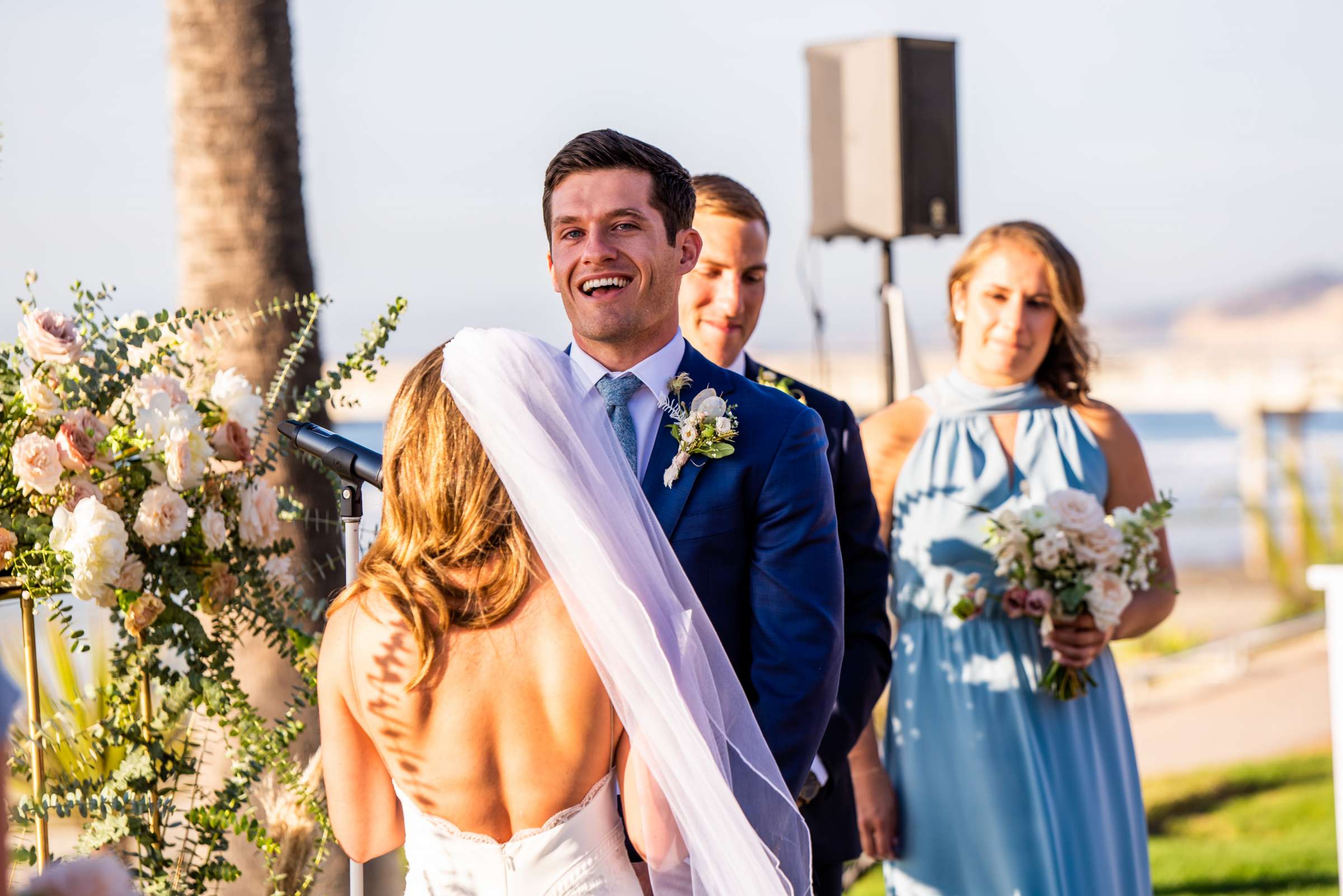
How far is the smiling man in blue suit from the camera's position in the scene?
8.00 ft

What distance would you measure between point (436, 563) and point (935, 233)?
4.67m

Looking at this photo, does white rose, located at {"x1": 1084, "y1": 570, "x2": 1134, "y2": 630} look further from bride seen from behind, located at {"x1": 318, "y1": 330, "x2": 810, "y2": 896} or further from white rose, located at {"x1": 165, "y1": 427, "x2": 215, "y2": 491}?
white rose, located at {"x1": 165, "y1": 427, "x2": 215, "y2": 491}

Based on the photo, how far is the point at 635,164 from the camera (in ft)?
8.27

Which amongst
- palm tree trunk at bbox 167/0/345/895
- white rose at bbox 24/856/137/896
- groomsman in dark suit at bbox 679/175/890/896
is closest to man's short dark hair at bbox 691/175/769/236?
groomsman in dark suit at bbox 679/175/890/896

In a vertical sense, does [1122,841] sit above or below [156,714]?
below

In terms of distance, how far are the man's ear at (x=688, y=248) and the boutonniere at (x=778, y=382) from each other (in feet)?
2.02

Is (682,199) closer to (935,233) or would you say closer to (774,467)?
(774,467)

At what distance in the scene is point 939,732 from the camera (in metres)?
3.75

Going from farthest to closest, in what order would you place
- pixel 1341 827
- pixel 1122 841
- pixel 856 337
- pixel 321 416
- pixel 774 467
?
pixel 856 337 < pixel 321 416 < pixel 1341 827 < pixel 1122 841 < pixel 774 467

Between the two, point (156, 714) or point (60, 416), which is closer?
point (60, 416)

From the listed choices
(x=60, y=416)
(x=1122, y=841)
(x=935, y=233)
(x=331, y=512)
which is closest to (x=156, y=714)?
(x=60, y=416)

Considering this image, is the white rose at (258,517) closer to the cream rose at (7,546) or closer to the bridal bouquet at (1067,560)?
the cream rose at (7,546)

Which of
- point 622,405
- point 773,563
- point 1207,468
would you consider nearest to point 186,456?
point 622,405

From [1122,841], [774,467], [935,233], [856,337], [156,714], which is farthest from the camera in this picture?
[856,337]
